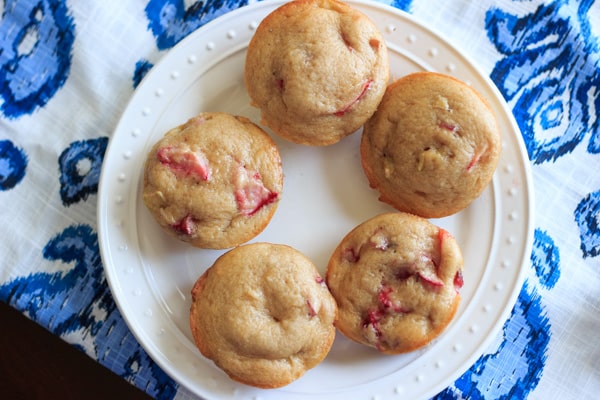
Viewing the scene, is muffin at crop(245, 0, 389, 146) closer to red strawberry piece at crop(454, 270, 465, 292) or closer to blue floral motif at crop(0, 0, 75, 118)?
red strawberry piece at crop(454, 270, 465, 292)

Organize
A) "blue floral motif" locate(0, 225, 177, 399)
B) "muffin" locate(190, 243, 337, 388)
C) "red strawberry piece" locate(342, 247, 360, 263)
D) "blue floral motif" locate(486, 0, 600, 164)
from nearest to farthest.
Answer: "muffin" locate(190, 243, 337, 388) < "red strawberry piece" locate(342, 247, 360, 263) < "blue floral motif" locate(0, 225, 177, 399) < "blue floral motif" locate(486, 0, 600, 164)

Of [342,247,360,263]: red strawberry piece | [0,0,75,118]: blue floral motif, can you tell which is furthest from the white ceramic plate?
[0,0,75,118]: blue floral motif

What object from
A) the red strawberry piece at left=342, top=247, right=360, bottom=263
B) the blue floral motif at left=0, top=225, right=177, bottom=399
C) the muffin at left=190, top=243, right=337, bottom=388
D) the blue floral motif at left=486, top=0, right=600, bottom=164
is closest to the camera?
the muffin at left=190, top=243, right=337, bottom=388

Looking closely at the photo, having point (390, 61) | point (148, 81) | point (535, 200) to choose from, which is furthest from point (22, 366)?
point (535, 200)

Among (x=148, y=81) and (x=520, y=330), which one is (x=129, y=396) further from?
(x=520, y=330)

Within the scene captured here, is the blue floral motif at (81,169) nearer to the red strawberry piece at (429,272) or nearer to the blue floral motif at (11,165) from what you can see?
the blue floral motif at (11,165)

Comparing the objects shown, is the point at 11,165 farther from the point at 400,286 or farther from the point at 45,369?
the point at 400,286

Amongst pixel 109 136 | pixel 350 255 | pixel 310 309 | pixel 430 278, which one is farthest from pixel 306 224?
pixel 109 136
